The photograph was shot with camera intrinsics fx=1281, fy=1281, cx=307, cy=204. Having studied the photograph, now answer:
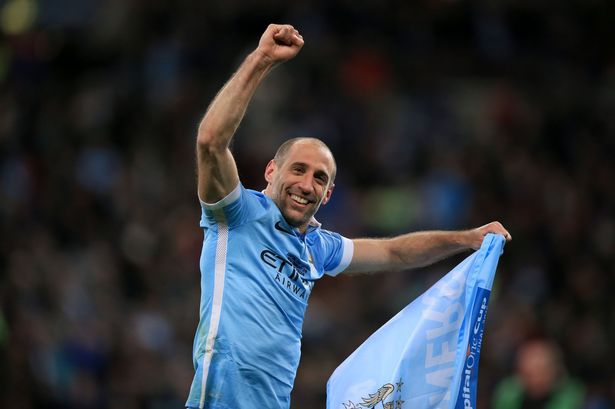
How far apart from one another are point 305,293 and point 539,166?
811cm

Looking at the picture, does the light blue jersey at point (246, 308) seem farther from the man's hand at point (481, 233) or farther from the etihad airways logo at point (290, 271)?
the man's hand at point (481, 233)

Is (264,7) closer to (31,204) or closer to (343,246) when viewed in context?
(31,204)

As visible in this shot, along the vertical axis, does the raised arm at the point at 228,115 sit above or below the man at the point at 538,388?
above

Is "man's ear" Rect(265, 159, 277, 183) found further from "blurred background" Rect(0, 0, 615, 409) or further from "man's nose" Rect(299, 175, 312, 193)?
"blurred background" Rect(0, 0, 615, 409)

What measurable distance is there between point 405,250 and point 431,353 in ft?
2.54

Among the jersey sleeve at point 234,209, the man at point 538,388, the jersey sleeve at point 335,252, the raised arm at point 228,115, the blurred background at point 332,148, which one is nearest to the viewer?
the raised arm at point 228,115

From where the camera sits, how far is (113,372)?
12469 mm

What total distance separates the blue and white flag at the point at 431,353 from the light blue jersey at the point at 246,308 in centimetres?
51

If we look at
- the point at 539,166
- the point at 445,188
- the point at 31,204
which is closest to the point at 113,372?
the point at 31,204

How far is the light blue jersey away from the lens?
5.84 meters

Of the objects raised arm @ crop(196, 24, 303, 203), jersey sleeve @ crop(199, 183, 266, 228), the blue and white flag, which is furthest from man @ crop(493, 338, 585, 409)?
raised arm @ crop(196, 24, 303, 203)

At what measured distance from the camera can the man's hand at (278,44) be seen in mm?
5719

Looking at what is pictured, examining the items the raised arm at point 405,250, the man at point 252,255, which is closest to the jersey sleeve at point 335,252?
the raised arm at point 405,250

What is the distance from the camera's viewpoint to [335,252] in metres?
6.77
